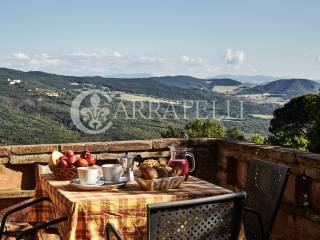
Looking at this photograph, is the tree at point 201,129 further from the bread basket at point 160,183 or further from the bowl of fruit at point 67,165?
the bread basket at point 160,183

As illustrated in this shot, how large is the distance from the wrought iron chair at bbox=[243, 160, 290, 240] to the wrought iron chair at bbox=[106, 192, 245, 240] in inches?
28.8

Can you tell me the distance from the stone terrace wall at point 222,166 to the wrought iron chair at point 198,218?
62.5 inches

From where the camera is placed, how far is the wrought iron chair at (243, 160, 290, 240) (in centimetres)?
293

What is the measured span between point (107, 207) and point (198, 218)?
0.66 metres

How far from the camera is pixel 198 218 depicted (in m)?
2.13

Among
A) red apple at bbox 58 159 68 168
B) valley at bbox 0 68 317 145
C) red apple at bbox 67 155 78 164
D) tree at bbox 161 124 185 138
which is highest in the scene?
red apple at bbox 67 155 78 164

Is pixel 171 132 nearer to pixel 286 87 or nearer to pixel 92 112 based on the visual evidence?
pixel 92 112

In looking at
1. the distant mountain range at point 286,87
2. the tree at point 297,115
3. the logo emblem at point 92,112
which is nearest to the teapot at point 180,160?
the logo emblem at point 92,112

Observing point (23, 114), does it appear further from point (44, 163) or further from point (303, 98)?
point (44, 163)

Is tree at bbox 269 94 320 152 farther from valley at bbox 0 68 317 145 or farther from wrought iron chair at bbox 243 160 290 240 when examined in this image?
wrought iron chair at bbox 243 160 290 240

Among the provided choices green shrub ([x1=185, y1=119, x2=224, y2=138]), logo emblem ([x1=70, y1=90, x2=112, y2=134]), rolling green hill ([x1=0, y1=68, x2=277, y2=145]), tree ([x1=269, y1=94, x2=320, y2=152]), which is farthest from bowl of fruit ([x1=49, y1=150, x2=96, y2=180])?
green shrub ([x1=185, y1=119, x2=224, y2=138])

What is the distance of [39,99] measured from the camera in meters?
41.6

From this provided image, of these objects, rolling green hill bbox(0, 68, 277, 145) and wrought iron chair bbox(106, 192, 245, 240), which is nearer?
wrought iron chair bbox(106, 192, 245, 240)

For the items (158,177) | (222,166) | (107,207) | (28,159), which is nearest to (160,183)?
(158,177)
